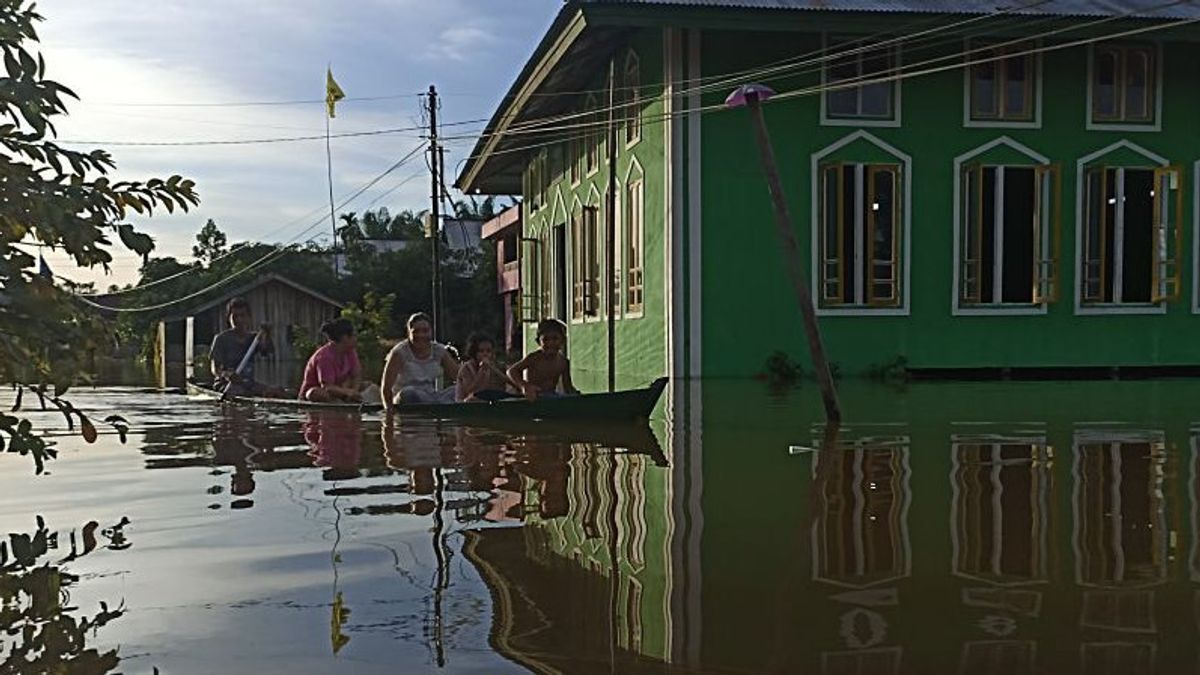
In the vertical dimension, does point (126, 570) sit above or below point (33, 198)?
below

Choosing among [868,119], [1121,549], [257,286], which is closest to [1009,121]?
[868,119]

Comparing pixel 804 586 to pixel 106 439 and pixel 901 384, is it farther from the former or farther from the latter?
pixel 901 384

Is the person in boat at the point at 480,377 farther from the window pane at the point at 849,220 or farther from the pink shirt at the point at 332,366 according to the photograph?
the window pane at the point at 849,220

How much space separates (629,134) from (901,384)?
261 inches

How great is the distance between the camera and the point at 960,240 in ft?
63.2

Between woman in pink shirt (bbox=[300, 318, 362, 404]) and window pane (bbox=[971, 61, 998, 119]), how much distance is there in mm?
10850

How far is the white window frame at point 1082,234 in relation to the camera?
19562mm

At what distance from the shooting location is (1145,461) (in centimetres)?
915

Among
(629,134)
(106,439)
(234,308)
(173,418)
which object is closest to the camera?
(106,439)

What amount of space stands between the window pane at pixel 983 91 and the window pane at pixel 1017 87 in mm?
201

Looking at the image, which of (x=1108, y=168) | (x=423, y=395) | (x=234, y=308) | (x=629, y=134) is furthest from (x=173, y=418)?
(x=1108, y=168)

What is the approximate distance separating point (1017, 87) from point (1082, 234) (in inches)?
102

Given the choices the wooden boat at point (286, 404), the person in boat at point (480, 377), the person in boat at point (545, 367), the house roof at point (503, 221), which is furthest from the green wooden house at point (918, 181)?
the house roof at point (503, 221)

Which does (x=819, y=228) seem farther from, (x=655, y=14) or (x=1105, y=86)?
(x=1105, y=86)
